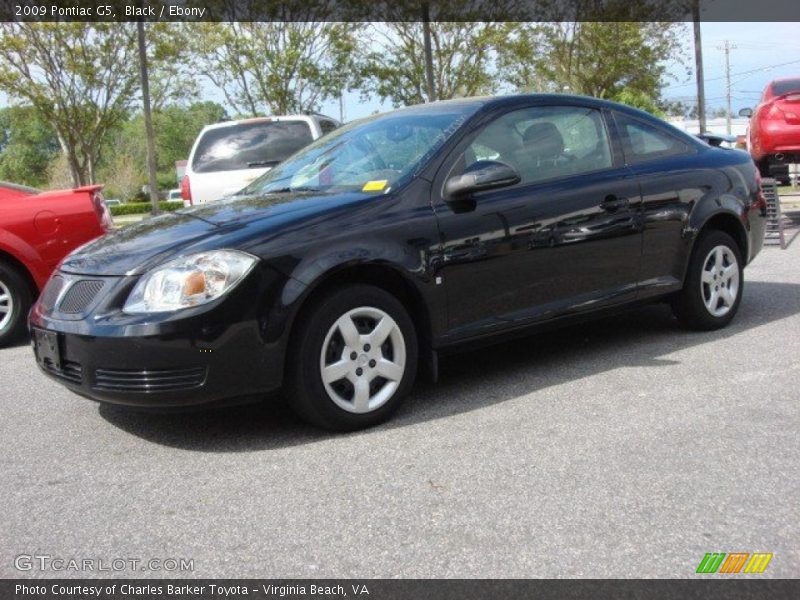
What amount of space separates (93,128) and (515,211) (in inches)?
1004

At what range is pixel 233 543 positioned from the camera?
284 cm

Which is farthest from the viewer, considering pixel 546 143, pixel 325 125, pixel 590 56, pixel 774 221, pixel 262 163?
pixel 590 56

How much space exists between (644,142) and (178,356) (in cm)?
323

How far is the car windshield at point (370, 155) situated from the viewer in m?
4.42

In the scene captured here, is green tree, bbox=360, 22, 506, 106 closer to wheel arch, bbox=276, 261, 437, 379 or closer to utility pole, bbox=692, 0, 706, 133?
utility pole, bbox=692, 0, 706, 133

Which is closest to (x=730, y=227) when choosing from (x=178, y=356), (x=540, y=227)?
(x=540, y=227)

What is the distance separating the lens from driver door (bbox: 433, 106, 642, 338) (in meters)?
4.30

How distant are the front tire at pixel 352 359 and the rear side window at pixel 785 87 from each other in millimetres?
9118

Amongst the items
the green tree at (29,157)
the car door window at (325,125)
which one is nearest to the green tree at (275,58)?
the car door window at (325,125)

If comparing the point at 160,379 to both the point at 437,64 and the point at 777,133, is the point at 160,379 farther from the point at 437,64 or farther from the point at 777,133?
the point at 437,64

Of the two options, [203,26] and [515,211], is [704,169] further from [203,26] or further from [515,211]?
[203,26]

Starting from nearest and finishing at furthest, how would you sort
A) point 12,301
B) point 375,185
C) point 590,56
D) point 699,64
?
point 375,185, point 12,301, point 699,64, point 590,56

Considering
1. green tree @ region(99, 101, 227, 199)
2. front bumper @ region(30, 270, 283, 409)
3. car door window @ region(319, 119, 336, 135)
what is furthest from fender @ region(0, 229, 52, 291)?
green tree @ region(99, 101, 227, 199)

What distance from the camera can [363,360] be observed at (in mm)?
3939
